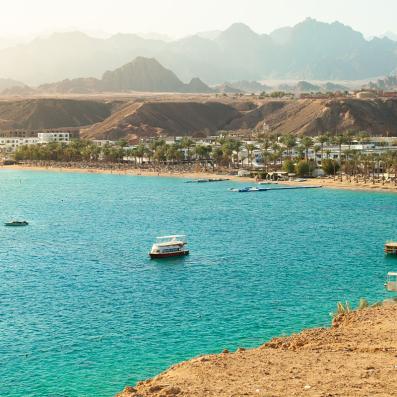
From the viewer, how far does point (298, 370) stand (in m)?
31.5

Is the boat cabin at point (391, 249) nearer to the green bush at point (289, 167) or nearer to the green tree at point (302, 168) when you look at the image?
the green tree at point (302, 168)

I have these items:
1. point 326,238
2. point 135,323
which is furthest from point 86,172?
point 135,323

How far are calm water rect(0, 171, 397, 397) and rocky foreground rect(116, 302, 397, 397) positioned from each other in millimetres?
3862

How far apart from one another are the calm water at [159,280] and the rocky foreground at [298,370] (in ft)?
12.7

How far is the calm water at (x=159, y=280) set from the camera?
3866 centimetres

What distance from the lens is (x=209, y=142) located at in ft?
652

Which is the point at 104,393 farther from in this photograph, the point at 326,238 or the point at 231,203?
the point at 231,203

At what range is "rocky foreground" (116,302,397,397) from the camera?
29.0 metres

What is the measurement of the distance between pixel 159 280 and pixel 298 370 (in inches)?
1027

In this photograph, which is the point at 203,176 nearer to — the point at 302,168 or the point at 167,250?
the point at 302,168

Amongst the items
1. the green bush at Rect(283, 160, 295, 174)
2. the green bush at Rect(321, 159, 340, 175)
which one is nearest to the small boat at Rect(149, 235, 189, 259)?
the green bush at Rect(283, 160, 295, 174)

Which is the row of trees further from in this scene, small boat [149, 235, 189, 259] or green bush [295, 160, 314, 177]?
small boat [149, 235, 189, 259]

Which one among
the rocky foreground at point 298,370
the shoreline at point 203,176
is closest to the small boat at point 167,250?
the rocky foreground at point 298,370

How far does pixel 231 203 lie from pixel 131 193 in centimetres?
2124
